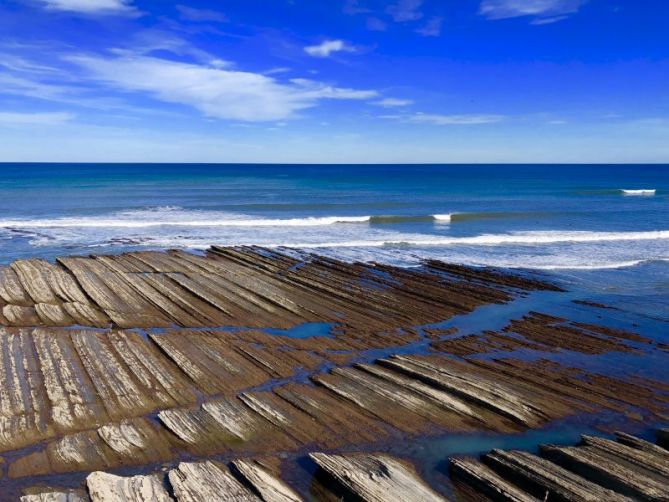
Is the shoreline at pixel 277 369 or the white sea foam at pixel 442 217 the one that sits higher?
the white sea foam at pixel 442 217

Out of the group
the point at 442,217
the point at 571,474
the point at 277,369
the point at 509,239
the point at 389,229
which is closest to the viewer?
the point at 571,474

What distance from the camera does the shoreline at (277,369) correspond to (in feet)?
31.7

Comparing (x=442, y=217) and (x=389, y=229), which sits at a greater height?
(x=442, y=217)

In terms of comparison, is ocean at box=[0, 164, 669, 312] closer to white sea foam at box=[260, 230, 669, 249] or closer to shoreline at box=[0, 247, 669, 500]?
white sea foam at box=[260, 230, 669, 249]

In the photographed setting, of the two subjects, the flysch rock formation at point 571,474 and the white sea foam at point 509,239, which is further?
the white sea foam at point 509,239

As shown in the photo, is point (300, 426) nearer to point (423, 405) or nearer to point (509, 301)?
point (423, 405)

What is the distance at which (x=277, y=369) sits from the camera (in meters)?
13.1

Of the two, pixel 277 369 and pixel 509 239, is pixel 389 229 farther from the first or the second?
pixel 277 369

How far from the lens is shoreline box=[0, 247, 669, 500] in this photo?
31.7 feet

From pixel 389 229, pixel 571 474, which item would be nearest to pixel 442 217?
pixel 389 229

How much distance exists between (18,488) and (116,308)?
9800 mm

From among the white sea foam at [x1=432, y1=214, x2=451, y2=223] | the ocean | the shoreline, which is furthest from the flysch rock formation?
the white sea foam at [x1=432, y1=214, x2=451, y2=223]

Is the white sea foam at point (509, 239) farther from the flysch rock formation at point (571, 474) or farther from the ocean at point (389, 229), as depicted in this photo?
the flysch rock formation at point (571, 474)

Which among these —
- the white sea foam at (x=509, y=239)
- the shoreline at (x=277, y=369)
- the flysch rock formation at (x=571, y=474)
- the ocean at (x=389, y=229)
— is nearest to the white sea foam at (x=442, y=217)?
the ocean at (x=389, y=229)
